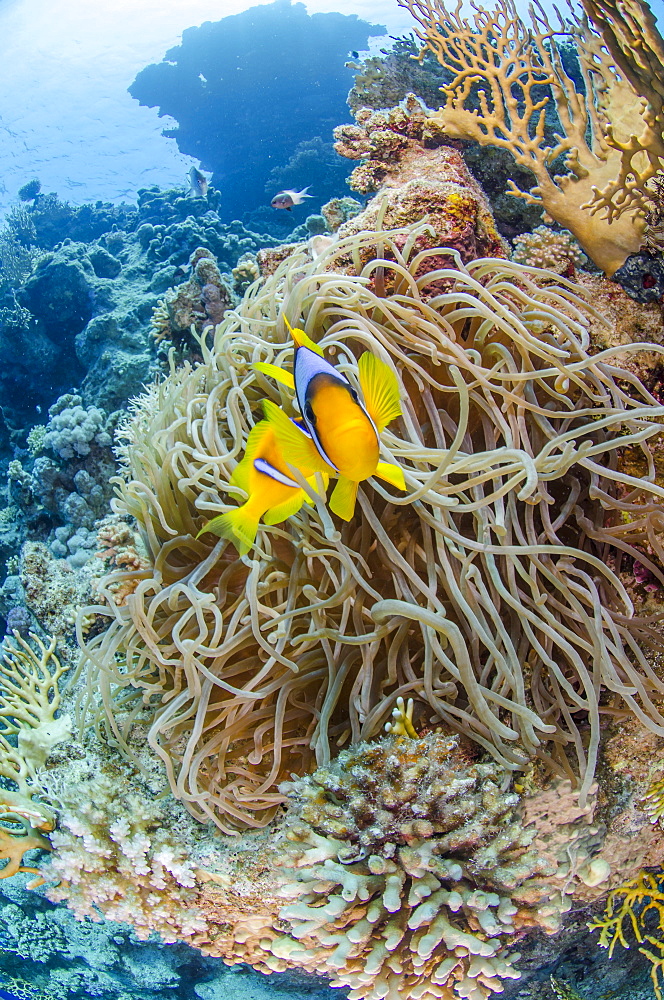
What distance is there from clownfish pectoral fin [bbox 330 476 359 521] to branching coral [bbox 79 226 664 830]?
0.28m

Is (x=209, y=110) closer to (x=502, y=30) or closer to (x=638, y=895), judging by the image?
(x=502, y=30)

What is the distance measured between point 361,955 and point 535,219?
2.93m

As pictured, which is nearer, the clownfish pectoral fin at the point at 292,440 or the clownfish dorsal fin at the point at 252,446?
the clownfish pectoral fin at the point at 292,440

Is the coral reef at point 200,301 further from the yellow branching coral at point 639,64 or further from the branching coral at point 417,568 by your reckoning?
the yellow branching coral at point 639,64

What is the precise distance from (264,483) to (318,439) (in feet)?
1.14

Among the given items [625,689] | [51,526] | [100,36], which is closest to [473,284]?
[625,689]

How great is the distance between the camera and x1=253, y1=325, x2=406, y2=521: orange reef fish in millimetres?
757

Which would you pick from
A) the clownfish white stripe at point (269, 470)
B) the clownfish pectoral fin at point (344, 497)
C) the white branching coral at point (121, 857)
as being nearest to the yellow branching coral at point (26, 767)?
the white branching coral at point (121, 857)

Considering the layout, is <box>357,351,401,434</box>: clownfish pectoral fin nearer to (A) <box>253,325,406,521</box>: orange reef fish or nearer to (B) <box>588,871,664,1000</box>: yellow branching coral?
(A) <box>253,325,406,521</box>: orange reef fish

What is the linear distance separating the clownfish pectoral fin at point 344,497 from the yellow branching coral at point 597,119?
133 centimetres

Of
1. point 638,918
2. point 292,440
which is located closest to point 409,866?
point 638,918

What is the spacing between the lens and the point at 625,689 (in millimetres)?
1244

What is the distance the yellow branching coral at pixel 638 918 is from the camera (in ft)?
5.11

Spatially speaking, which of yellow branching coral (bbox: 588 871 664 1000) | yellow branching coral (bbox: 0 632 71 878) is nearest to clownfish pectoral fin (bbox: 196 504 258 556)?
yellow branching coral (bbox: 0 632 71 878)
